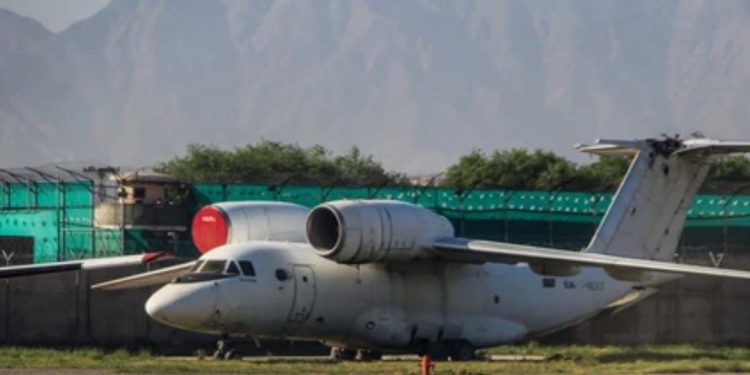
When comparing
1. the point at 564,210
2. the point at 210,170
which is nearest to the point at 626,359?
the point at 564,210

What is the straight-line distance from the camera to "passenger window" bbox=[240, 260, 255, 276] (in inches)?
2100

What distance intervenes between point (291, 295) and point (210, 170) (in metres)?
72.9

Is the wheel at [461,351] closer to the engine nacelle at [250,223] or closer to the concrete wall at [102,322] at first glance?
the engine nacelle at [250,223]

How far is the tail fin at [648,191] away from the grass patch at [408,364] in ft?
10.4

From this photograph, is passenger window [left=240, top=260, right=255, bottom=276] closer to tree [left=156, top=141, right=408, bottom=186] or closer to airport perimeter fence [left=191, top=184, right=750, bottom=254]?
airport perimeter fence [left=191, top=184, right=750, bottom=254]

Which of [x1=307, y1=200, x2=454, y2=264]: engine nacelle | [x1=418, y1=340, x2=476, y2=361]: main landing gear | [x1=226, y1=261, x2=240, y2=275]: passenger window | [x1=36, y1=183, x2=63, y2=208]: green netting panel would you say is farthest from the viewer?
[x1=36, y1=183, x2=63, y2=208]: green netting panel

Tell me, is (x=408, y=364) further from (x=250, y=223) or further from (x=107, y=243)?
(x=107, y=243)

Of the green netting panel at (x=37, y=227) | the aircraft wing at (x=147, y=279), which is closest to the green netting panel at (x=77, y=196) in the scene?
the green netting panel at (x=37, y=227)

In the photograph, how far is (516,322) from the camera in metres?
58.3

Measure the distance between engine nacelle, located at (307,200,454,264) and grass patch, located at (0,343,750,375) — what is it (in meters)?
2.88

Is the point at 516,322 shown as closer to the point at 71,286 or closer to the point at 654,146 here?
the point at 654,146

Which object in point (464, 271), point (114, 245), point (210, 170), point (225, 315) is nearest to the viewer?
point (225, 315)

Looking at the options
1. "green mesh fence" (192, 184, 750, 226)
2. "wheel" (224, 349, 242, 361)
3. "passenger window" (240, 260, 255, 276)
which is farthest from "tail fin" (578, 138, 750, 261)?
"green mesh fence" (192, 184, 750, 226)

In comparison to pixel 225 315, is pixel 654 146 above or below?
above
